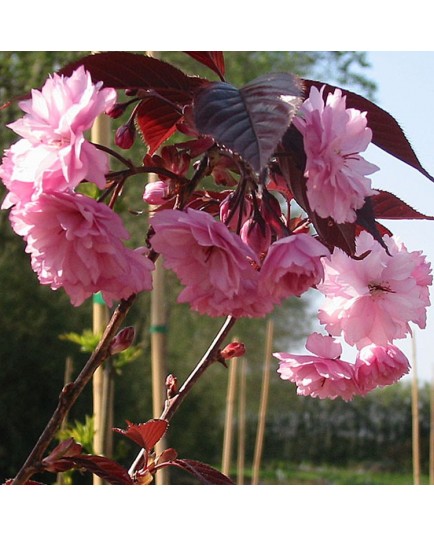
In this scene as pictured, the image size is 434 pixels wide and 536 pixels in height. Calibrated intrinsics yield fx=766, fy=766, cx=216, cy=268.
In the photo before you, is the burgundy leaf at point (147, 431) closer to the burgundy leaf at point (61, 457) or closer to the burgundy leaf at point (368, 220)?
the burgundy leaf at point (61, 457)

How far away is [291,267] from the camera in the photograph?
365mm

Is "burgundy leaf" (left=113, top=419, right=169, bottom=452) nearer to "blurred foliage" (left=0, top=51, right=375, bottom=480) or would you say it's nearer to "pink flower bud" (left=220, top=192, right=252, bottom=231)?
"pink flower bud" (left=220, top=192, right=252, bottom=231)

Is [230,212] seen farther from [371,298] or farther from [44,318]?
[44,318]

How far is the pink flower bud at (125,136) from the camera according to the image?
46 centimetres

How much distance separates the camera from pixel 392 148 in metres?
0.46

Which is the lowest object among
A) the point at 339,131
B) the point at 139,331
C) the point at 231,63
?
the point at 339,131

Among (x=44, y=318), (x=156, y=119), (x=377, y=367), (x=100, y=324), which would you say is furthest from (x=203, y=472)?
(x=44, y=318)

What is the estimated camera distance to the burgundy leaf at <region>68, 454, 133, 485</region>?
1.60 ft

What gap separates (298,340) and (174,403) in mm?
4885

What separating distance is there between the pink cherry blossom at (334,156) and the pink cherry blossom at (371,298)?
58mm

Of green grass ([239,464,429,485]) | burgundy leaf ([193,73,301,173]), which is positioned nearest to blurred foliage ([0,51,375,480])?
green grass ([239,464,429,485])

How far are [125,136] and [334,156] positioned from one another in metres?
0.14

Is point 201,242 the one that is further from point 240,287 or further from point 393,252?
point 393,252

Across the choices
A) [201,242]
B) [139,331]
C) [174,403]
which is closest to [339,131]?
[201,242]
